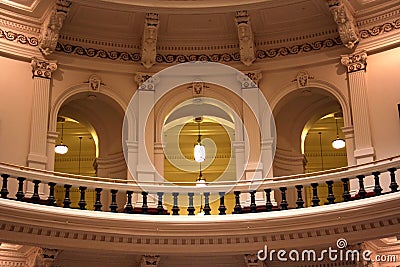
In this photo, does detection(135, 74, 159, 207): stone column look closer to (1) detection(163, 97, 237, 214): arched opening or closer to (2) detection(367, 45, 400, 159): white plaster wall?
(1) detection(163, 97, 237, 214): arched opening

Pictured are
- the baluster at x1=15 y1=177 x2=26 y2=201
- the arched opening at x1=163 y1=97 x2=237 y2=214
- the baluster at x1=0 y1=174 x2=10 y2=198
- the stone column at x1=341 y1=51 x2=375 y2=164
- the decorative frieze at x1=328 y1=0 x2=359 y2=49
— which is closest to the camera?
the baluster at x1=0 y1=174 x2=10 y2=198

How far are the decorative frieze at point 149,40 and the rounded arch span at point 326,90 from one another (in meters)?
3.02

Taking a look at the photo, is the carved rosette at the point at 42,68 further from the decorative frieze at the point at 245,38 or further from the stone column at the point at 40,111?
the decorative frieze at the point at 245,38

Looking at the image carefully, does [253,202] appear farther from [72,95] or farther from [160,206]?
[72,95]

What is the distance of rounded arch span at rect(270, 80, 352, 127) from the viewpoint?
52.3 ft

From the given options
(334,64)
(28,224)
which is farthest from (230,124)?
(28,224)

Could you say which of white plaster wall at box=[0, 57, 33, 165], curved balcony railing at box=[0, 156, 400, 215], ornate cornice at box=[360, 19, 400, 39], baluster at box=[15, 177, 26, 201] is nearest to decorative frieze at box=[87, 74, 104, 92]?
white plaster wall at box=[0, 57, 33, 165]

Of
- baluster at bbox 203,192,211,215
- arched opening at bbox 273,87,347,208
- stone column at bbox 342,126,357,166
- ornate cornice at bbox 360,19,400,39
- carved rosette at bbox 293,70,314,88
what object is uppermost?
ornate cornice at bbox 360,19,400,39

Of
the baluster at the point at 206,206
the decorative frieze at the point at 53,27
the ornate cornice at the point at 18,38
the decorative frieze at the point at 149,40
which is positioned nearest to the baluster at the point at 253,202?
the baluster at the point at 206,206

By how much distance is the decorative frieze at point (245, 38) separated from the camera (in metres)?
16.5

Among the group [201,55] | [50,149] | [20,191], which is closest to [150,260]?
[20,191]

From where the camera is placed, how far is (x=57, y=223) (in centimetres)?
1293

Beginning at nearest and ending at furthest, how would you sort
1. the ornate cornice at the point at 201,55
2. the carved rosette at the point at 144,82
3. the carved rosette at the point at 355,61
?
1. the carved rosette at the point at 355,61
2. the ornate cornice at the point at 201,55
3. the carved rosette at the point at 144,82

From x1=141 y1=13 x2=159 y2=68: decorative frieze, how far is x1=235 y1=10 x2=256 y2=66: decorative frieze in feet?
6.27
